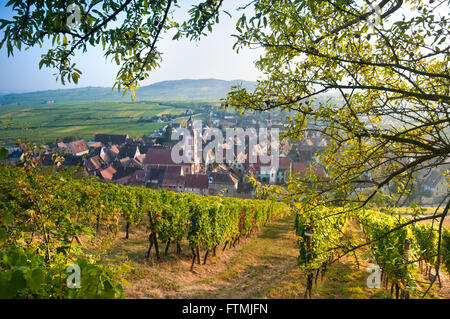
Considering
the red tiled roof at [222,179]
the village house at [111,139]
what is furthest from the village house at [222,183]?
the village house at [111,139]

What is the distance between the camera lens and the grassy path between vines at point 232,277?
8.84m

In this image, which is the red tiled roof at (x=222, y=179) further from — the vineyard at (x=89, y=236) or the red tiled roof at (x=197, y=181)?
the vineyard at (x=89, y=236)

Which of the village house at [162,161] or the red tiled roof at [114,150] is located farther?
the red tiled roof at [114,150]

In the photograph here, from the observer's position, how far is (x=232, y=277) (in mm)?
11164

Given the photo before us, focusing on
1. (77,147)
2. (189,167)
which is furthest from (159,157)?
(77,147)

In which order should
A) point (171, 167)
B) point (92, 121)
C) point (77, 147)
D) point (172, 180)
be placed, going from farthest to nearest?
point (92, 121) < point (77, 147) < point (171, 167) < point (172, 180)

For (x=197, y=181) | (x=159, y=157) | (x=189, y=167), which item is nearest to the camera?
(x=197, y=181)

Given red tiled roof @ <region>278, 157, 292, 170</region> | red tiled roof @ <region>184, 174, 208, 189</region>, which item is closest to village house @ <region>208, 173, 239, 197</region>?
red tiled roof @ <region>184, 174, 208, 189</region>

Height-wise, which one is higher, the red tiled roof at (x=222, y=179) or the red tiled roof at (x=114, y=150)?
the red tiled roof at (x=114, y=150)

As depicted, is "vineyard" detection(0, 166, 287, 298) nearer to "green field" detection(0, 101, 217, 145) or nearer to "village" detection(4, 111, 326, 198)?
"village" detection(4, 111, 326, 198)

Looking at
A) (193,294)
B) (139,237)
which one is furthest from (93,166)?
(193,294)

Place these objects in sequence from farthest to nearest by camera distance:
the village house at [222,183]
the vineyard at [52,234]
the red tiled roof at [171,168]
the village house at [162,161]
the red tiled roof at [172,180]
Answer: the village house at [162,161] → the red tiled roof at [171,168] → the red tiled roof at [172,180] → the village house at [222,183] → the vineyard at [52,234]

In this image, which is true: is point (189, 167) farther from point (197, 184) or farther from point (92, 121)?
point (92, 121)
